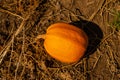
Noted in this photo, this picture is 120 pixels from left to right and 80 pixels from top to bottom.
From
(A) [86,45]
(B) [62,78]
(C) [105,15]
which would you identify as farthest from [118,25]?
(B) [62,78]

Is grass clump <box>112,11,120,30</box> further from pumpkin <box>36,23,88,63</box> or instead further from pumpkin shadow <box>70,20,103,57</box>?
pumpkin <box>36,23,88,63</box>

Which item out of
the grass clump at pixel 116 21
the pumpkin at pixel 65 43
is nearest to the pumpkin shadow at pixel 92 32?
the grass clump at pixel 116 21

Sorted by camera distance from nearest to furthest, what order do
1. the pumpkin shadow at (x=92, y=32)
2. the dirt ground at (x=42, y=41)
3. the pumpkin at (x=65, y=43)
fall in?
the pumpkin at (x=65, y=43)
the dirt ground at (x=42, y=41)
the pumpkin shadow at (x=92, y=32)

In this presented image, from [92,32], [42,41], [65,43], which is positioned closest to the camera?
[65,43]

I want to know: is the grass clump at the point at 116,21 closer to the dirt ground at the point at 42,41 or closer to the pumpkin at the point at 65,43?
the dirt ground at the point at 42,41

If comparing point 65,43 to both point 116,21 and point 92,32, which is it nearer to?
point 92,32

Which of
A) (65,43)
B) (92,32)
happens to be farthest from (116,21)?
(65,43)
